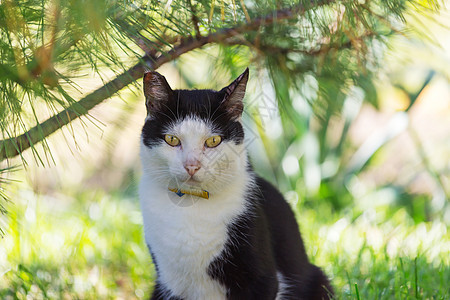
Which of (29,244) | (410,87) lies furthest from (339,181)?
(29,244)

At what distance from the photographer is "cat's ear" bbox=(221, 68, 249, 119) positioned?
983mm

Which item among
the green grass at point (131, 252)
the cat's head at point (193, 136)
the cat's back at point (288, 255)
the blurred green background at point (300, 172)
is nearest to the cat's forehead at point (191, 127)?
the cat's head at point (193, 136)

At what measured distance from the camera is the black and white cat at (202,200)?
99 cm

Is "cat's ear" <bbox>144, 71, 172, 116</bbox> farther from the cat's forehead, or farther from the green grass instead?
the green grass

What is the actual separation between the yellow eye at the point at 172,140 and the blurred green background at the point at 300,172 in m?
0.12

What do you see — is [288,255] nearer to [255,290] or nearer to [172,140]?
[255,290]

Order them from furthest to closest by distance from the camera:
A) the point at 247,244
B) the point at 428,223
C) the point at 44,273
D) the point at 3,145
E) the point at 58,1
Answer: the point at 428,223 → the point at 44,273 → the point at 247,244 → the point at 3,145 → the point at 58,1

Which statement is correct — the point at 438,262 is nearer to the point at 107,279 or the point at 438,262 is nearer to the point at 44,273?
the point at 107,279

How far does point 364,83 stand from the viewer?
1.28 meters

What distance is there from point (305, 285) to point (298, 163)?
43.3 inches

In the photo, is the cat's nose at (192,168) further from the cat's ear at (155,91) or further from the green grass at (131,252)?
the green grass at (131,252)

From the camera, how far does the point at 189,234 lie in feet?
3.27

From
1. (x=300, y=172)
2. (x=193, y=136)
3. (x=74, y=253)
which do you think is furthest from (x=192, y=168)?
(x=300, y=172)

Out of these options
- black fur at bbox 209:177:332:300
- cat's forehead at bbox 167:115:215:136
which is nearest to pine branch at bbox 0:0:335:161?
cat's forehead at bbox 167:115:215:136
